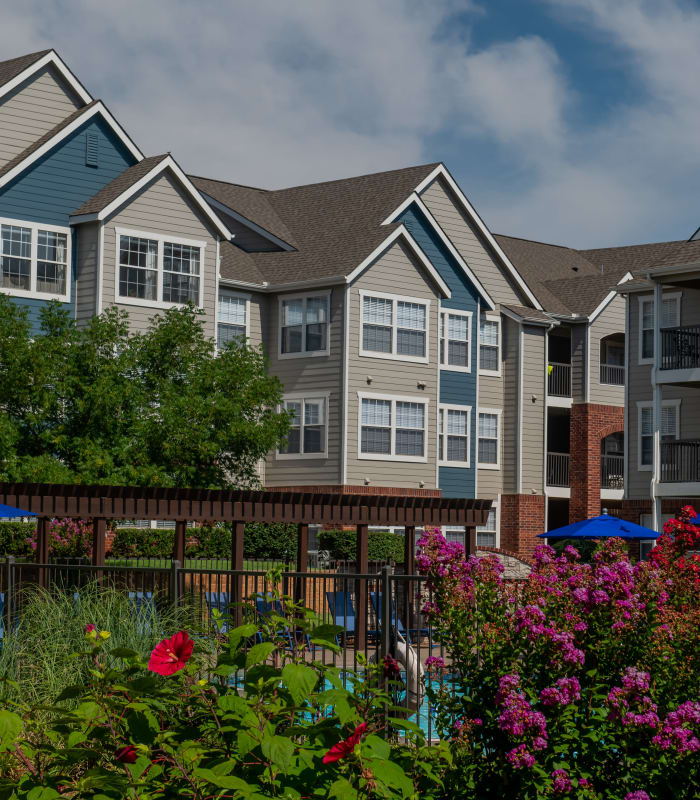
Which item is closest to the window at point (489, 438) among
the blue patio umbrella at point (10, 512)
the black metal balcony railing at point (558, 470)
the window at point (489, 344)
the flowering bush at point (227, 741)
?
the window at point (489, 344)

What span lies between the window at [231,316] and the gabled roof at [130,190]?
3.25 meters

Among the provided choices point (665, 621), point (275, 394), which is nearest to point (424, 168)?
point (275, 394)

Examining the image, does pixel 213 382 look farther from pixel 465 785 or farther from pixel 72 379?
pixel 465 785

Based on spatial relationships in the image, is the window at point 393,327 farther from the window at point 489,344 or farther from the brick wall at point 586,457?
the brick wall at point 586,457

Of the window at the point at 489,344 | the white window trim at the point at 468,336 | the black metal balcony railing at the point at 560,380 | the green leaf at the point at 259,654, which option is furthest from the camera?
the black metal balcony railing at the point at 560,380

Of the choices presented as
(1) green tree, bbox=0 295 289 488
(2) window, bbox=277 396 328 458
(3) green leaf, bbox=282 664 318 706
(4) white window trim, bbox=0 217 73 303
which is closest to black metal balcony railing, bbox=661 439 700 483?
(2) window, bbox=277 396 328 458

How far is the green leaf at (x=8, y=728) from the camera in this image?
17.8 ft

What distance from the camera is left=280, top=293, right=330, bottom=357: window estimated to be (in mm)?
35625

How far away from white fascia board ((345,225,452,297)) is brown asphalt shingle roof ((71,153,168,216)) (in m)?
6.35

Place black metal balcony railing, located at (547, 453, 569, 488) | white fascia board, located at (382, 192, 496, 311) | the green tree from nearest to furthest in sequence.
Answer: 1. the green tree
2. white fascia board, located at (382, 192, 496, 311)
3. black metal balcony railing, located at (547, 453, 569, 488)

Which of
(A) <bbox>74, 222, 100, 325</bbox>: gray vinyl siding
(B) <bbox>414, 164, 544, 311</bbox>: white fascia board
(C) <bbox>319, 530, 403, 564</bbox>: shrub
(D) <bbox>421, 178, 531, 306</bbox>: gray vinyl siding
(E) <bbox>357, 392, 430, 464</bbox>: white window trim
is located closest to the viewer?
(A) <bbox>74, 222, 100, 325</bbox>: gray vinyl siding

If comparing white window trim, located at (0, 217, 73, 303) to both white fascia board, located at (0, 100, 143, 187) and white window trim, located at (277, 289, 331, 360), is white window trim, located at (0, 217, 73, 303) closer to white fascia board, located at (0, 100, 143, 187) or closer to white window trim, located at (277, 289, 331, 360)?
white fascia board, located at (0, 100, 143, 187)

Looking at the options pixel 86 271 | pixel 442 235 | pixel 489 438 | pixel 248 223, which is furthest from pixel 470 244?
pixel 86 271

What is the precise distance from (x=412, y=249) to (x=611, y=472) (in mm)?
12448
